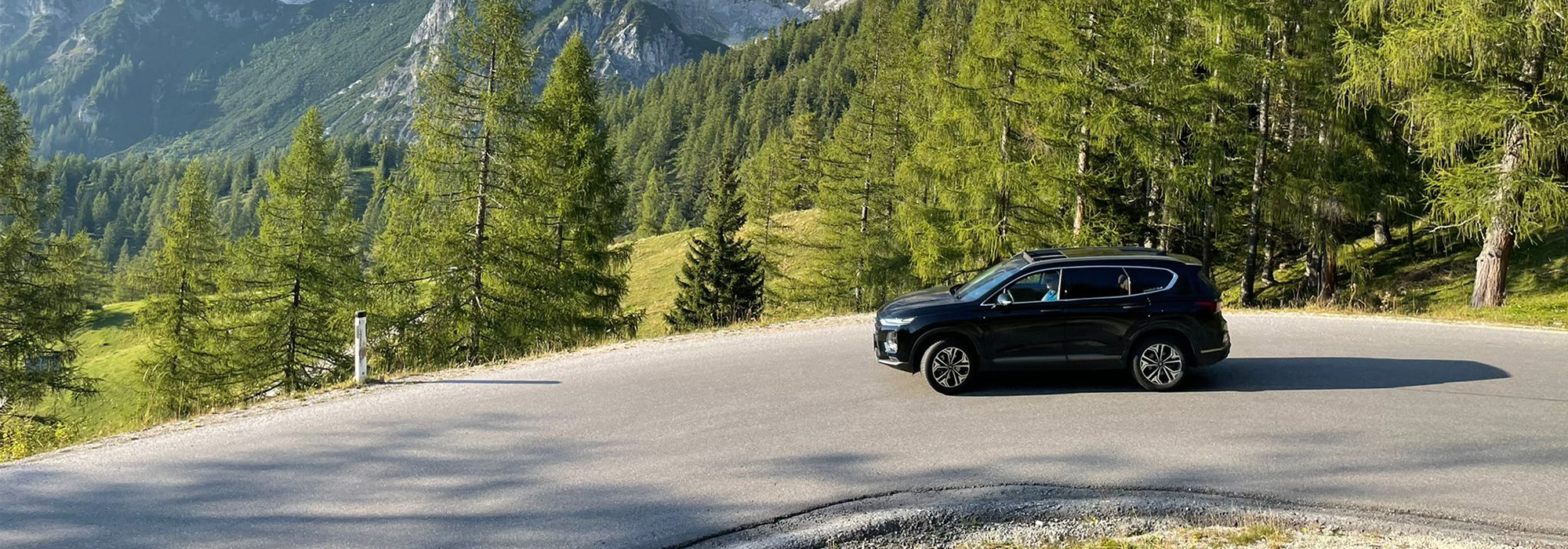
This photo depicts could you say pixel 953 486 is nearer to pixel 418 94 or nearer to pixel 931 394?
pixel 931 394

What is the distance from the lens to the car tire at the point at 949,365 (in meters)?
9.92

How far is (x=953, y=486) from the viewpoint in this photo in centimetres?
722

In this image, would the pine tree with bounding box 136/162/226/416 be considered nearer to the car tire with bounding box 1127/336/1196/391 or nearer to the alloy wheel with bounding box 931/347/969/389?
the alloy wheel with bounding box 931/347/969/389

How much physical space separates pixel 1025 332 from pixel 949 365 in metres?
0.92

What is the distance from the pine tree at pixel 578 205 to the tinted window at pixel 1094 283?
51.7 feet

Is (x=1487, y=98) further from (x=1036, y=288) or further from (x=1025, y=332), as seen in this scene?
(x=1025, y=332)

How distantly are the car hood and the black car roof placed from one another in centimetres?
108

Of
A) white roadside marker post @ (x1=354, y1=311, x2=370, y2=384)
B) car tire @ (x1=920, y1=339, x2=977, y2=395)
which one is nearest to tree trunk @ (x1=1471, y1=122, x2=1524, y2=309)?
car tire @ (x1=920, y1=339, x2=977, y2=395)

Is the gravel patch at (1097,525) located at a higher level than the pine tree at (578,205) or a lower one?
lower

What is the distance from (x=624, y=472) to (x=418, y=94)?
16631mm

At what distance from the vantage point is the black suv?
977cm

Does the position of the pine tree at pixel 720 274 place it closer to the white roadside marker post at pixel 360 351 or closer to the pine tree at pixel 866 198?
the pine tree at pixel 866 198

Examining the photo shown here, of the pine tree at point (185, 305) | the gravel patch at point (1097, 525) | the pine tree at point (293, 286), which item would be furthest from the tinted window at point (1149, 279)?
the pine tree at point (185, 305)

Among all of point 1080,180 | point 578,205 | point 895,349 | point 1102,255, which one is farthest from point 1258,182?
point 578,205
